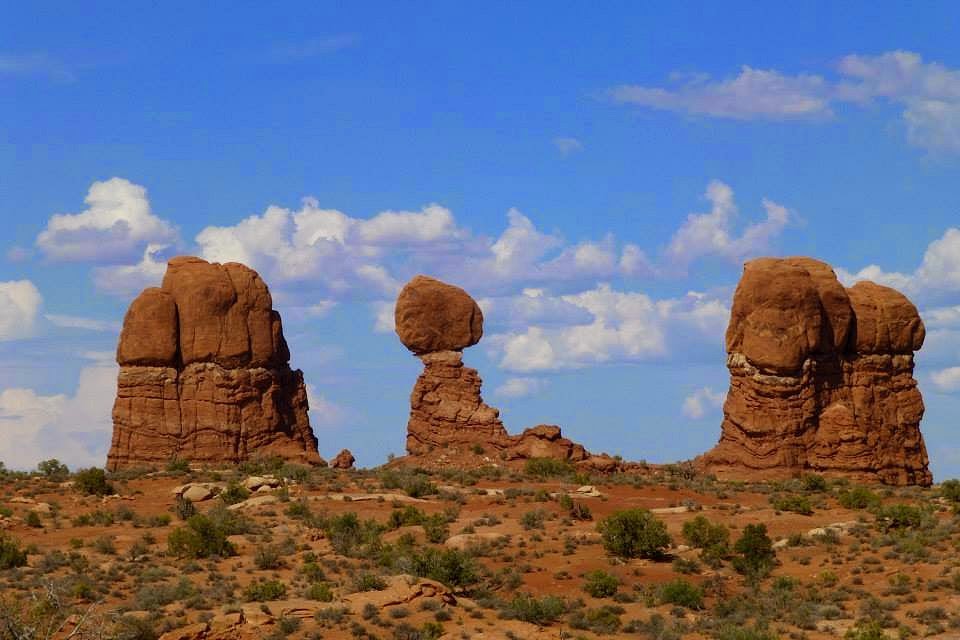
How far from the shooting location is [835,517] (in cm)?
5553

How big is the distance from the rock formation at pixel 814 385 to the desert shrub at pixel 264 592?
94.2 feet

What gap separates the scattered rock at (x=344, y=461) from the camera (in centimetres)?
7166

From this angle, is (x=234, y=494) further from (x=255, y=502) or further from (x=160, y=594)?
(x=160, y=594)

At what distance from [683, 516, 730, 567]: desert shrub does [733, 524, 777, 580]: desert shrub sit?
0.44 meters

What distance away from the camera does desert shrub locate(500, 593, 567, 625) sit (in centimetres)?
4256

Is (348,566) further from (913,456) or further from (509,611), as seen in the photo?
(913,456)

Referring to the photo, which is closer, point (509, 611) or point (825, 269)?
point (509, 611)

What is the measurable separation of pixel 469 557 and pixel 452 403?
22.6 metres

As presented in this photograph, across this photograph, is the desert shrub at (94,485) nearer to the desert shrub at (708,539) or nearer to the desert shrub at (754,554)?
the desert shrub at (708,539)

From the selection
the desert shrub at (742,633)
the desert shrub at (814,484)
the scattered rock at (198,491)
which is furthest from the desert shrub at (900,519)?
the scattered rock at (198,491)

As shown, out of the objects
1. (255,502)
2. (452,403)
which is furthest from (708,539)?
(452,403)

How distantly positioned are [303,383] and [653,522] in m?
25.1

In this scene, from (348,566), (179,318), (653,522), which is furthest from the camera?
(179,318)

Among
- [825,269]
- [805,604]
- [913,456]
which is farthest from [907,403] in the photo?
[805,604]
